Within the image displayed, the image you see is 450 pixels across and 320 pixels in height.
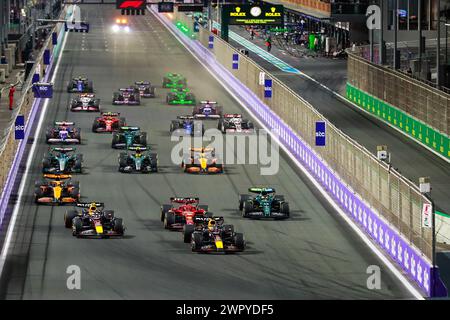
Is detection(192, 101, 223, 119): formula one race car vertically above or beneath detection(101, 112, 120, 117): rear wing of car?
beneath

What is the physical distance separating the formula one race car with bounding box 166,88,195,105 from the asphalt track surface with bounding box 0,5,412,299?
11819 mm

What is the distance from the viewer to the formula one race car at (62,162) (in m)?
62.8

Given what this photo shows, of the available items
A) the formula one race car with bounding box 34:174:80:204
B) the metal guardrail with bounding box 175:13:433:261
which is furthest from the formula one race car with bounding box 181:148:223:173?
the formula one race car with bounding box 34:174:80:204

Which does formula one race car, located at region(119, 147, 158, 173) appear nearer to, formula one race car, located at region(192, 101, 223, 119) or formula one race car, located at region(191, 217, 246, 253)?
formula one race car, located at region(191, 217, 246, 253)

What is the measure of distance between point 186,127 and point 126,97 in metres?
11.2

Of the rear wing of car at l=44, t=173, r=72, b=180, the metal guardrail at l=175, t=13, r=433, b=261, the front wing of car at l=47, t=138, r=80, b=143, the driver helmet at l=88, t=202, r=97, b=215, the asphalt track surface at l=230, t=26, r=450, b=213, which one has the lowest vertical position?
the asphalt track surface at l=230, t=26, r=450, b=213

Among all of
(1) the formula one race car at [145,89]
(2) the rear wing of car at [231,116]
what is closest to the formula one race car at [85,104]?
(1) the formula one race car at [145,89]

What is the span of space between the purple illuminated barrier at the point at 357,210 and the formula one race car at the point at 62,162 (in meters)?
9.49

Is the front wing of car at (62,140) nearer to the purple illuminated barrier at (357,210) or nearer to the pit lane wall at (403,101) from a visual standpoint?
the purple illuminated barrier at (357,210)

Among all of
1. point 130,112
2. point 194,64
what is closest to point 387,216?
point 130,112

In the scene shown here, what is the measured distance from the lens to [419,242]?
44.5m

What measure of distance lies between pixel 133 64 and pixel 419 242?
218 ft

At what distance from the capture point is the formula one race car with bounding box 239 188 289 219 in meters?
54.4
